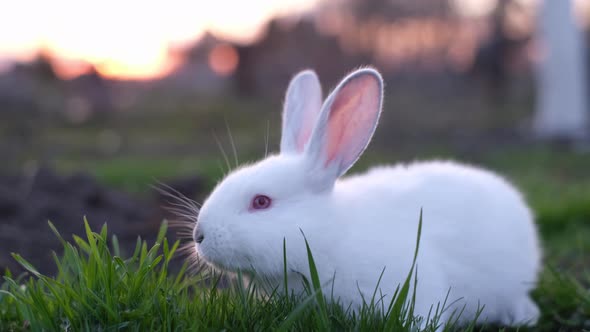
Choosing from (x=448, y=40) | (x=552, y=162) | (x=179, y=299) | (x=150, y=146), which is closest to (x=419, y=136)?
(x=552, y=162)

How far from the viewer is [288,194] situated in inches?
102

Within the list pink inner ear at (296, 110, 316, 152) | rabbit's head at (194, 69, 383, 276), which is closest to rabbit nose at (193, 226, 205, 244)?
rabbit's head at (194, 69, 383, 276)

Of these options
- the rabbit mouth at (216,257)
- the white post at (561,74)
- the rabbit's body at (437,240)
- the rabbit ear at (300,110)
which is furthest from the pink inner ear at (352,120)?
the white post at (561,74)

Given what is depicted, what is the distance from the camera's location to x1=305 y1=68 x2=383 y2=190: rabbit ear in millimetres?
2645

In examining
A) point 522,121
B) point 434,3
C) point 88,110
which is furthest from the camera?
point 434,3

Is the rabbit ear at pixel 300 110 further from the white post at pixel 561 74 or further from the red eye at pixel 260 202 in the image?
the white post at pixel 561 74

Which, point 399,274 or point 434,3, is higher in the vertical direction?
point 434,3

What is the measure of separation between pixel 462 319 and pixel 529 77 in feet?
60.6

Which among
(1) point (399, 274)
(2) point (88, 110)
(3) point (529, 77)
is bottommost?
(2) point (88, 110)

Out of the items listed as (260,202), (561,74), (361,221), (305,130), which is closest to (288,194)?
(260,202)

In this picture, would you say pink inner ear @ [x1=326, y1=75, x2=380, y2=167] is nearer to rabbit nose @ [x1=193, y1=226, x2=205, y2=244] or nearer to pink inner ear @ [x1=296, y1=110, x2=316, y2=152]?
pink inner ear @ [x1=296, y1=110, x2=316, y2=152]

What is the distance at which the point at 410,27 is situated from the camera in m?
19.9

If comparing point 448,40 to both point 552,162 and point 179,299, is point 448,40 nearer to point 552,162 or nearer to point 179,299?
point 552,162

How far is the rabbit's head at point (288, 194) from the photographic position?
2430 millimetres
